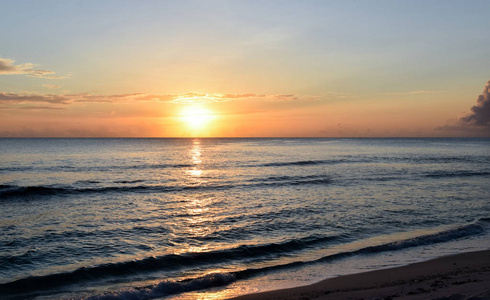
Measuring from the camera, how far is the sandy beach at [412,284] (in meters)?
9.02

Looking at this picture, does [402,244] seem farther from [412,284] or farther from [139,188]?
[139,188]

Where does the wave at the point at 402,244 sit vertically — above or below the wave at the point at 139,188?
below

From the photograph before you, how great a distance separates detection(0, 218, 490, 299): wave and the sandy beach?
6.67ft

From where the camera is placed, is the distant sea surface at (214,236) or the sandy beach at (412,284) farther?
the distant sea surface at (214,236)

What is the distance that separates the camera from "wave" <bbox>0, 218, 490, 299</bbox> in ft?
35.6

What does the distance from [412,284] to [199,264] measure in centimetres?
772

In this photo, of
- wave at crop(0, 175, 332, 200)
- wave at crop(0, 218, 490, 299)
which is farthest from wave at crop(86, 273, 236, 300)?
wave at crop(0, 175, 332, 200)

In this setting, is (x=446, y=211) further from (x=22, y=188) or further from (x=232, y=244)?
(x=22, y=188)

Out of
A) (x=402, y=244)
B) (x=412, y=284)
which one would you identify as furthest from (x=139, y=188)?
(x=412, y=284)

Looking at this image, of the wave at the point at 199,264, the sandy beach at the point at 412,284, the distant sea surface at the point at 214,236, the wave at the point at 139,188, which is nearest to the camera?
the sandy beach at the point at 412,284

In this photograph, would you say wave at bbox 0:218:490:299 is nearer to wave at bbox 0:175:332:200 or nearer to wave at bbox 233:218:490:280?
wave at bbox 233:218:490:280

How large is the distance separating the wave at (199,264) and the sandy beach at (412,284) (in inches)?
80.1

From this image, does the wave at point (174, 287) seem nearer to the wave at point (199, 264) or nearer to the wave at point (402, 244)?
the wave at point (199, 264)

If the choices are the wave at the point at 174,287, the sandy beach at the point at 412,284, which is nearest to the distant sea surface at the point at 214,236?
the wave at the point at 174,287
